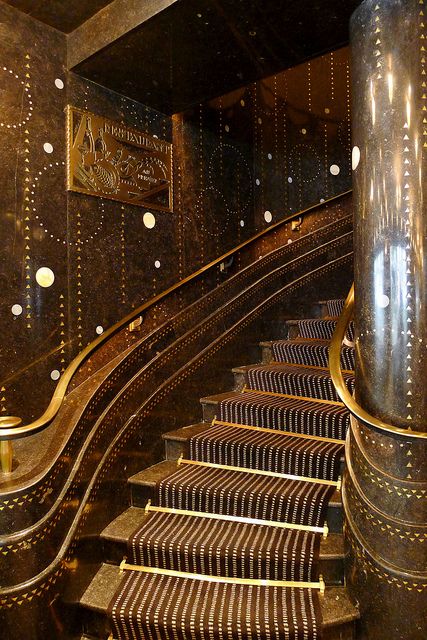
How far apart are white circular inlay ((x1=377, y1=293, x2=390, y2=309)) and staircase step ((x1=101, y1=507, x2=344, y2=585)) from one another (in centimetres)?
136

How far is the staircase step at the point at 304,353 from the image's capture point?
3.81 metres

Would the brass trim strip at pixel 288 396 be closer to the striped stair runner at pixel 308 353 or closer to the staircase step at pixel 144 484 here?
the striped stair runner at pixel 308 353

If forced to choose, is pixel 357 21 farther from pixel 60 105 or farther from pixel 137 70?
pixel 60 105

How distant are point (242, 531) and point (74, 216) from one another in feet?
8.49

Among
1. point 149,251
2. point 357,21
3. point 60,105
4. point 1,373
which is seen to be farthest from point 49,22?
point 1,373

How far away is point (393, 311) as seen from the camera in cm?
216

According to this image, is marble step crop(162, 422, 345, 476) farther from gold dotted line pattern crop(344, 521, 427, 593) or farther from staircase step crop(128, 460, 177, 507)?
gold dotted line pattern crop(344, 521, 427, 593)

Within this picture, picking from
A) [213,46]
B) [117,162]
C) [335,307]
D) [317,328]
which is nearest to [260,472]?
[317,328]

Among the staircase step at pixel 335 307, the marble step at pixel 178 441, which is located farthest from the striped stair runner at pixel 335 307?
the marble step at pixel 178 441

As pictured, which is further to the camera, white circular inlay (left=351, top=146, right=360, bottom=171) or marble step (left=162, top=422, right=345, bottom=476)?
marble step (left=162, top=422, right=345, bottom=476)

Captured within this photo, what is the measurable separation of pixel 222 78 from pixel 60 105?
51.4 inches

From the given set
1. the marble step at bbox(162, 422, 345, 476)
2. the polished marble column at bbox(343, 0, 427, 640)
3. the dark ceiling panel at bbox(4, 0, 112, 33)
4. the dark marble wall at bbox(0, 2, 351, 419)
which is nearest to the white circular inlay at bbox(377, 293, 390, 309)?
the polished marble column at bbox(343, 0, 427, 640)

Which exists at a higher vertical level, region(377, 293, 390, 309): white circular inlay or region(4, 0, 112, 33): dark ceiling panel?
region(4, 0, 112, 33): dark ceiling panel

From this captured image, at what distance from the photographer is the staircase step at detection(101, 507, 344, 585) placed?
237cm
